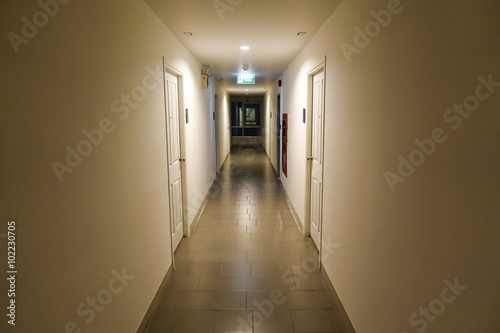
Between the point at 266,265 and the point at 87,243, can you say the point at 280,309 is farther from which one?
the point at 87,243

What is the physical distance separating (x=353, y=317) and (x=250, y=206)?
3492mm

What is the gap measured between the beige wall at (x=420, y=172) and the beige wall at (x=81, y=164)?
1574 millimetres

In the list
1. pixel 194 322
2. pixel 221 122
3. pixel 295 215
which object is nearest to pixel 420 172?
pixel 194 322

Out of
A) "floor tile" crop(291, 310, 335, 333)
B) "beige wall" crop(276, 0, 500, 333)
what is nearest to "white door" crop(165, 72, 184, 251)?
"floor tile" crop(291, 310, 335, 333)

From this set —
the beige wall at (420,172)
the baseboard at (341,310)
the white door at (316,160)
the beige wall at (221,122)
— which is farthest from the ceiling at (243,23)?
the beige wall at (221,122)

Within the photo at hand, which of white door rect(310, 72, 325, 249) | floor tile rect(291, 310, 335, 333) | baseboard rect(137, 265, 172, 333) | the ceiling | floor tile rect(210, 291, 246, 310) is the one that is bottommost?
floor tile rect(291, 310, 335, 333)

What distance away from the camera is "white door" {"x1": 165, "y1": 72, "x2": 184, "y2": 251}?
11.6 ft

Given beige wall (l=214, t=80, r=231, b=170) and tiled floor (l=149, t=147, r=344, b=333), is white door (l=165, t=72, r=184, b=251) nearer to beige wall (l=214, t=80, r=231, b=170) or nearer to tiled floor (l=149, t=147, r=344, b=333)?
tiled floor (l=149, t=147, r=344, b=333)

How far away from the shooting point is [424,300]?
1.32m

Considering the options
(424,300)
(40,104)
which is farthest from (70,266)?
(424,300)

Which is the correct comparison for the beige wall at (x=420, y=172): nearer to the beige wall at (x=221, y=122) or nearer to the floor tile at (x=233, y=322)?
the floor tile at (x=233, y=322)

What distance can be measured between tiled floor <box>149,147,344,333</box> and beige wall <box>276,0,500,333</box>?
493 millimetres

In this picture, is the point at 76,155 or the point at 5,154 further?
the point at 76,155

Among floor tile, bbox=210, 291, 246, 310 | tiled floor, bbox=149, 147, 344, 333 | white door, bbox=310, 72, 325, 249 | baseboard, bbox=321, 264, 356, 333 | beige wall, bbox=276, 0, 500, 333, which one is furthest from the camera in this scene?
white door, bbox=310, 72, 325, 249
